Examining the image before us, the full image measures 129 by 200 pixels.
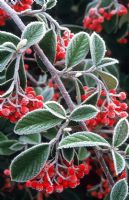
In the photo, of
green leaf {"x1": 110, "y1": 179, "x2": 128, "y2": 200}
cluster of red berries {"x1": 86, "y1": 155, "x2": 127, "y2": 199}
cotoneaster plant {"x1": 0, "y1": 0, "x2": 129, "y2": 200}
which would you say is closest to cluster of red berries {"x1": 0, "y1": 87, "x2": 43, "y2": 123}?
cotoneaster plant {"x1": 0, "y1": 0, "x2": 129, "y2": 200}

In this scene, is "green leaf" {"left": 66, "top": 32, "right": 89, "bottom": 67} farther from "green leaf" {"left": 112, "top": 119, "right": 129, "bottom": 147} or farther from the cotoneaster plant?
"green leaf" {"left": 112, "top": 119, "right": 129, "bottom": 147}

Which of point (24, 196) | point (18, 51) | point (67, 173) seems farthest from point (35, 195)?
point (18, 51)

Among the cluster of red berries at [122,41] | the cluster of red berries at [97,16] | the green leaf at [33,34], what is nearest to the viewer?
the green leaf at [33,34]

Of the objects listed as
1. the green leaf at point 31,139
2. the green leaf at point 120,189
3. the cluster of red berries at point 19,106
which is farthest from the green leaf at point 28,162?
the green leaf at point 31,139

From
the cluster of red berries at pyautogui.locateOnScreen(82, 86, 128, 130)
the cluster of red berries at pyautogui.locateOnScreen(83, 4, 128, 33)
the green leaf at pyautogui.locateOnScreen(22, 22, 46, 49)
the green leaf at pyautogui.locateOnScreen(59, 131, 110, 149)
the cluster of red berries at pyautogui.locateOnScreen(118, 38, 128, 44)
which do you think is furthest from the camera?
the cluster of red berries at pyautogui.locateOnScreen(118, 38, 128, 44)

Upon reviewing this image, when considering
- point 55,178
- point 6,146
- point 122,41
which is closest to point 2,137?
point 6,146

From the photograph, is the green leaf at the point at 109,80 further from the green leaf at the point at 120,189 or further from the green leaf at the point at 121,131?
the green leaf at the point at 120,189
